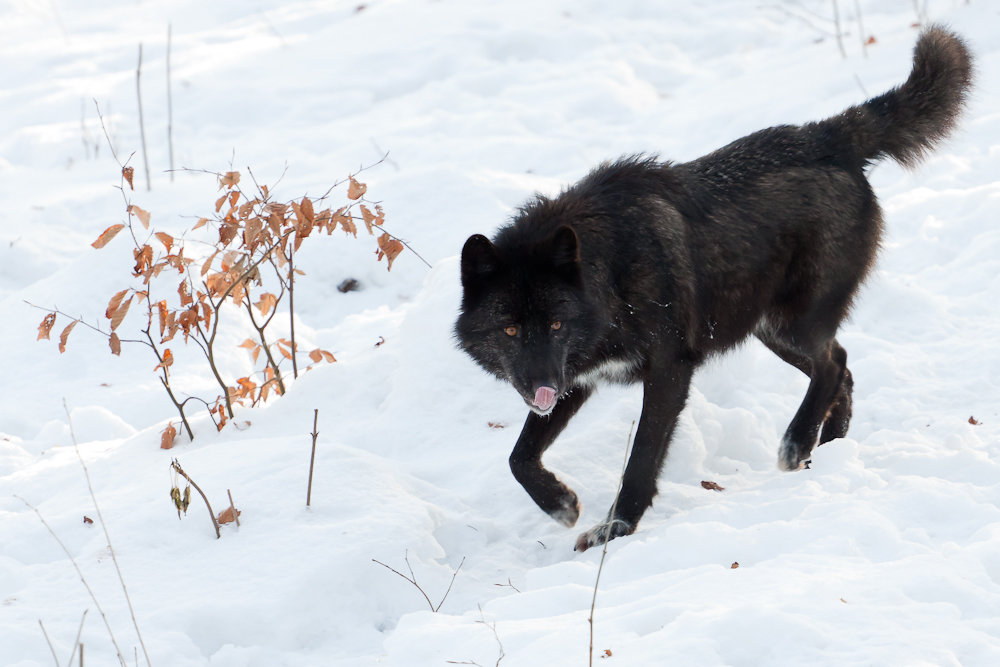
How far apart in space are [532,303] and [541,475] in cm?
88

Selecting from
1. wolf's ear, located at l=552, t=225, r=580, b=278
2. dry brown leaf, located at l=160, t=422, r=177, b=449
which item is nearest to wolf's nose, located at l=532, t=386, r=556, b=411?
wolf's ear, located at l=552, t=225, r=580, b=278

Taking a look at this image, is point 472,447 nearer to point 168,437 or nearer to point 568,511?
point 568,511

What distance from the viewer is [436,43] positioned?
1302 cm

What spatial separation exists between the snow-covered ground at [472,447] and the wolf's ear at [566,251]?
122 cm

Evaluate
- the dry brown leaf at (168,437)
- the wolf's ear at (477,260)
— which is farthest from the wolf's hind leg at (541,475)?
the dry brown leaf at (168,437)

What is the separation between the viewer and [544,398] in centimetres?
369

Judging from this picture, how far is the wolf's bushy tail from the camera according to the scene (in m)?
4.70

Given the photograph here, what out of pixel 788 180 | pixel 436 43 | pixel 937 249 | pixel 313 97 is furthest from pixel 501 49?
pixel 788 180

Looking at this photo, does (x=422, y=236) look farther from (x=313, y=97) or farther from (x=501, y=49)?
(x=501, y=49)

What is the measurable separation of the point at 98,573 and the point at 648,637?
2126 mm

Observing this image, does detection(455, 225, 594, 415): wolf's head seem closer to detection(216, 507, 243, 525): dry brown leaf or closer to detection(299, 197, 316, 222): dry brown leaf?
detection(299, 197, 316, 222): dry brown leaf

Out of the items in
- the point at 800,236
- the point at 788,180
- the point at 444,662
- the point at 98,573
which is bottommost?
the point at 98,573

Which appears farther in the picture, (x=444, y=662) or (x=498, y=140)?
(x=498, y=140)

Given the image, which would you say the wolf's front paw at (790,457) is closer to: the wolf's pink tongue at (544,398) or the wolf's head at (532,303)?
the wolf's head at (532,303)
